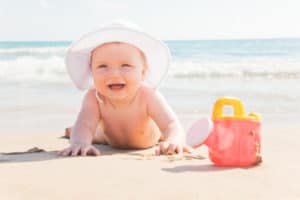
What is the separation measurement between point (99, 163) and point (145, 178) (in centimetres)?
47

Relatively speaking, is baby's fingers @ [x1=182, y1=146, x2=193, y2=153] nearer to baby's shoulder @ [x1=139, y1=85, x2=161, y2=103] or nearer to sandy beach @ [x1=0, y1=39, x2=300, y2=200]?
sandy beach @ [x1=0, y1=39, x2=300, y2=200]

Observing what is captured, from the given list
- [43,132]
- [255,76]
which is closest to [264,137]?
[43,132]

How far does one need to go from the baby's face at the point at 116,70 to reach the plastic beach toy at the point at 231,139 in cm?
89

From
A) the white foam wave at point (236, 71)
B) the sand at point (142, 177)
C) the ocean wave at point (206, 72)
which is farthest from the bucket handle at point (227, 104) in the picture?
the white foam wave at point (236, 71)

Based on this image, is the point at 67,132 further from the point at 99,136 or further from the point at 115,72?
the point at 115,72

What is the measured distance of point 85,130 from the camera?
11.6 ft

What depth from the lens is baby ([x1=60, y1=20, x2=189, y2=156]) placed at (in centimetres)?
350

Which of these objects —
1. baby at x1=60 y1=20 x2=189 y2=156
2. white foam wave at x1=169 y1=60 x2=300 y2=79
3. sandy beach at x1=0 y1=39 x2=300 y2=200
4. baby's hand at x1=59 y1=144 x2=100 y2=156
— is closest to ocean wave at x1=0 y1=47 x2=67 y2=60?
white foam wave at x1=169 y1=60 x2=300 y2=79

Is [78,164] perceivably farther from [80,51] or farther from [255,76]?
[255,76]

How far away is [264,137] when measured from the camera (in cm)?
410

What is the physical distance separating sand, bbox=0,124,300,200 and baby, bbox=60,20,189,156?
0.26 meters

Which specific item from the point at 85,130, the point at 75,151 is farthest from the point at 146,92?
the point at 75,151

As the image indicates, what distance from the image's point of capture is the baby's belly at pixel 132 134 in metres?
3.70

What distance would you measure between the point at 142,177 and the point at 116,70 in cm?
110
